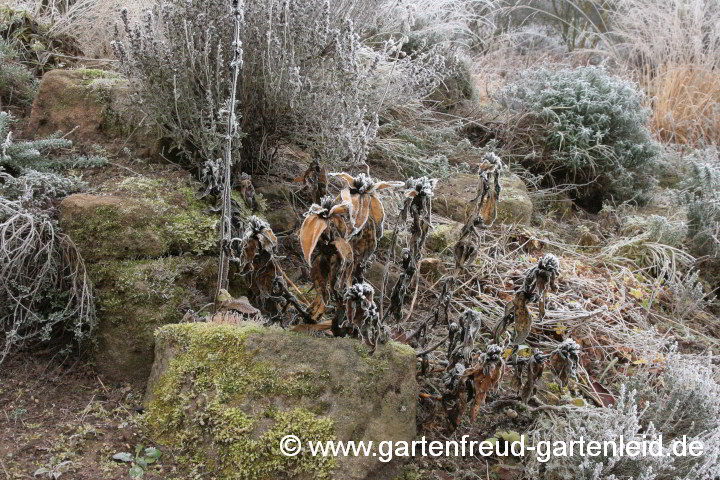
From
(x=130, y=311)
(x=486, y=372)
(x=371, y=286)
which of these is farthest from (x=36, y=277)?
(x=486, y=372)

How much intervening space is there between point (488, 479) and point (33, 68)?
139 inches

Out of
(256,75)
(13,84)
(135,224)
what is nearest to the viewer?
(135,224)

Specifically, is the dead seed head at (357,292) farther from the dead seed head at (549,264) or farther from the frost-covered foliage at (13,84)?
the frost-covered foliage at (13,84)

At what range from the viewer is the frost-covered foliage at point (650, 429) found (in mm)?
1994

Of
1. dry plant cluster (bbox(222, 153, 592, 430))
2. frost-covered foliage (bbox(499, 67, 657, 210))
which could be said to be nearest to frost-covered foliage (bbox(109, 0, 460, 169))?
dry plant cluster (bbox(222, 153, 592, 430))

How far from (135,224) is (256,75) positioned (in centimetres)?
91

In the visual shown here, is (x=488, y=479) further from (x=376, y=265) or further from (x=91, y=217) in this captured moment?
(x=91, y=217)

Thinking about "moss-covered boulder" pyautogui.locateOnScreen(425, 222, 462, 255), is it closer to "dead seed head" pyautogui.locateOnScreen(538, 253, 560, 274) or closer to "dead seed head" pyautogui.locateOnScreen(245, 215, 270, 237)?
"dead seed head" pyautogui.locateOnScreen(538, 253, 560, 274)

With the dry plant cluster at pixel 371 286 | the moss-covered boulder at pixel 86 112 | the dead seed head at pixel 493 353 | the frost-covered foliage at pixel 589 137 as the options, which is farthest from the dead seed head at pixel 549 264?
the frost-covered foliage at pixel 589 137

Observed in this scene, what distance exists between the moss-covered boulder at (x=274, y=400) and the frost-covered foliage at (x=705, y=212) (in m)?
2.48

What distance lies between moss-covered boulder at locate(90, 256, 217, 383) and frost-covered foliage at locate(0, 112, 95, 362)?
0.22ft

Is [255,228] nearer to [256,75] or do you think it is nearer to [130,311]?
[130,311]

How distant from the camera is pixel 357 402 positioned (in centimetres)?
206

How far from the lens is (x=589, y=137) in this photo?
4500 mm
